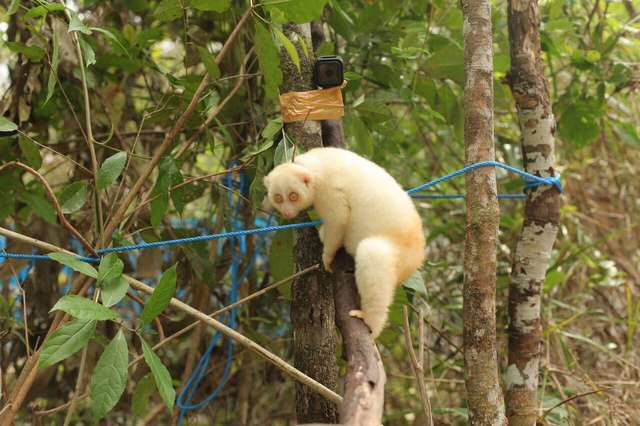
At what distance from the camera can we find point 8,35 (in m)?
3.38

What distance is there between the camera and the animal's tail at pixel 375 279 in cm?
180

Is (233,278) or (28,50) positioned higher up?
(28,50)

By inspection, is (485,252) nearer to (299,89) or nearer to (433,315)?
(299,89)

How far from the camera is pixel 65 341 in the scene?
70.1 inches

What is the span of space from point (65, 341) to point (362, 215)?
0.92m

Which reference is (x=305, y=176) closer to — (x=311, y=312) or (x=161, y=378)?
(x=311, y=312)

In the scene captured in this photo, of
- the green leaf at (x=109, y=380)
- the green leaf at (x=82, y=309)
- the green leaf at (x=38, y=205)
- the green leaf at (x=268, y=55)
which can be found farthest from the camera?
the green leaf at (x=38, y=205)

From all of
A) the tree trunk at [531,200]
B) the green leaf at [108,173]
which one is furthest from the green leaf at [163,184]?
the tree trunk at [531,200]

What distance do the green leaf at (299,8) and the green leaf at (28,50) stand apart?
1180mm

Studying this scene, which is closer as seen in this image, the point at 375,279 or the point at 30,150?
the point at 375,279

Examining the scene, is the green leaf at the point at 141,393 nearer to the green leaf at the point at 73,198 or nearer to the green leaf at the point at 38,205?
the green leaf at the point at 73,198

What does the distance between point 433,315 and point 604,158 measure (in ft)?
6.53

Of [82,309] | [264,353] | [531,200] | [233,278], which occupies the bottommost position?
[233,278]

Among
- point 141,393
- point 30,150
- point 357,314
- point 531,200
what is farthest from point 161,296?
point 531,200
